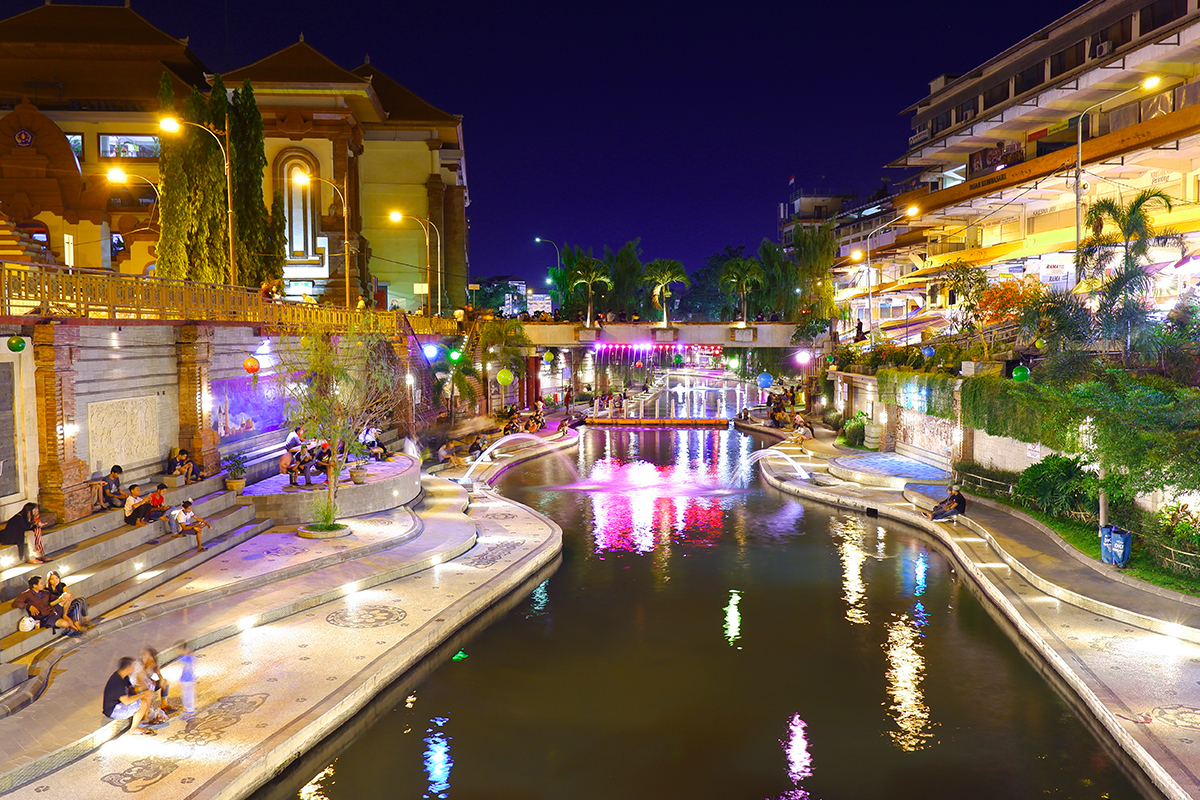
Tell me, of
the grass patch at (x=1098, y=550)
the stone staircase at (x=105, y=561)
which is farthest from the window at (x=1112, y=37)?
the stone staircase at (x=105, y=561)

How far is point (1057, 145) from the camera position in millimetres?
45500

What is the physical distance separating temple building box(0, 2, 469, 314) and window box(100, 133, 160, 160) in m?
0.06

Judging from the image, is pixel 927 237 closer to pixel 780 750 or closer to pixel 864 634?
pixel 864 634

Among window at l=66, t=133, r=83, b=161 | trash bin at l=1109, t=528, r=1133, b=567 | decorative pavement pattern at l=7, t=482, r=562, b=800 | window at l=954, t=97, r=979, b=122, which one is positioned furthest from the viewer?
window at l=954, t=97, r=979, b=122

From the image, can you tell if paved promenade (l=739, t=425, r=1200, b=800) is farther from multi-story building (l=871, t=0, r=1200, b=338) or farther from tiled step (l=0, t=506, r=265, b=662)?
tiled step (l=0, t=506, r=265, b=662)

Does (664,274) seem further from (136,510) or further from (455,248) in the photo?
(136,510)

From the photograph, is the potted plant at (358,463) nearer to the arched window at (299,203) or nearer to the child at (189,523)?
Answer: the child at (189,523)

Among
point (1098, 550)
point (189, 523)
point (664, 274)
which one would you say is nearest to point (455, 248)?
point (664, 274)

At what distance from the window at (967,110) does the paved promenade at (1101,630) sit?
4190 cm

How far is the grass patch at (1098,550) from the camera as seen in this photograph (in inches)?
656

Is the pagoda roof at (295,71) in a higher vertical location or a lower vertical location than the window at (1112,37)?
higher

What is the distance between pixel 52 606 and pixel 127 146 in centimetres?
4749

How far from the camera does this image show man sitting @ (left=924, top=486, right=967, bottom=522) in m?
24.5

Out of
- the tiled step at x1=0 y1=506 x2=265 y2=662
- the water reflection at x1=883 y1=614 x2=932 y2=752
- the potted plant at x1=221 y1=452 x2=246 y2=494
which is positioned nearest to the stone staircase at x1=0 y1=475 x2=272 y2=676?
the tiled step at x1=0 y1=506 x2=265 y2=662
